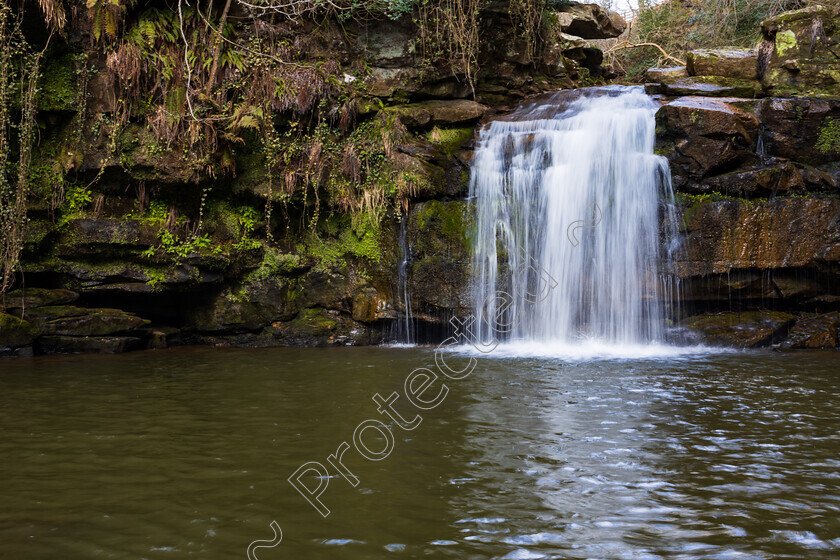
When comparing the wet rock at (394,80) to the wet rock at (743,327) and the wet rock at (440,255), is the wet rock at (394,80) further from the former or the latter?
the wet rock at (743,327)

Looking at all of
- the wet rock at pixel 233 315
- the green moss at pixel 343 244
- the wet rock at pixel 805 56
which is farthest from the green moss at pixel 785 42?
the wet rock at pixel 233 315

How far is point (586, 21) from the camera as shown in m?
16.9

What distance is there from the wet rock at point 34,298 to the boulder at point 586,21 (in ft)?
44.4

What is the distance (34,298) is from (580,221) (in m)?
8.69

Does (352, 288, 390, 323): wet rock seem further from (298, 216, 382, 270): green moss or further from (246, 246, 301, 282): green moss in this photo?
(246, 246, 301, 282): green moss

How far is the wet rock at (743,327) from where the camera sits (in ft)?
30.1

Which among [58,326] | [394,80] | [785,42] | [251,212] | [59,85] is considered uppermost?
[785,42]

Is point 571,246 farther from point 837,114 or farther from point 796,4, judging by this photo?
point 796,4

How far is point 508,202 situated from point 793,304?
189 inches

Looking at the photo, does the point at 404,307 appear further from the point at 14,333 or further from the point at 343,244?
the point at 14,333

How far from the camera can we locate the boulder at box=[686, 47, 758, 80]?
12133mm

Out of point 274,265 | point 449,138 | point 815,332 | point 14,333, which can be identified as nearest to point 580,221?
point 449,138

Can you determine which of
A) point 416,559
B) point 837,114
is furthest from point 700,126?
point 416,559

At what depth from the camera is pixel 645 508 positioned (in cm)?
323
